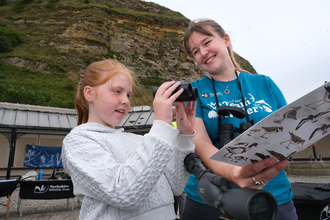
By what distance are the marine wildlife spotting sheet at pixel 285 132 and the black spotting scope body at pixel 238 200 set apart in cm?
9

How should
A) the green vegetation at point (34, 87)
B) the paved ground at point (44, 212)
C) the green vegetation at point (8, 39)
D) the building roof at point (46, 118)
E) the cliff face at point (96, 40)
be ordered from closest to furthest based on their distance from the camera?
the paved ground at point (44, 212) → the building roof at point (46, 118) → the green vegetation at point (34, 87) → the green vegetation at point (8, 39) → the cliff face at point (96, 40)

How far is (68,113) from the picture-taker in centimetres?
1052

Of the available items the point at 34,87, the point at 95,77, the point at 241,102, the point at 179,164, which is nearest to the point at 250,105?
the point at 241,102

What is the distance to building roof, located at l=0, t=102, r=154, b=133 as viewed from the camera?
27.0ft

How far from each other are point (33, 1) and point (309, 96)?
156 ft

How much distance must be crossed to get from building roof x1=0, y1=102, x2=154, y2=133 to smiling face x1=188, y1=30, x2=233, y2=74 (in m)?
7.33

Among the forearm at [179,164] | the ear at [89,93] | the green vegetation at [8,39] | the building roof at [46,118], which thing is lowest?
the green vegetation at [8,39]

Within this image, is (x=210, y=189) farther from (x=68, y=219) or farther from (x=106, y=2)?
(x=106, y=2)

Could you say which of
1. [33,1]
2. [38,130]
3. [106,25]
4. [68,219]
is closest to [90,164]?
[68,219]

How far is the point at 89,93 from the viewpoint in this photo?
1.07m

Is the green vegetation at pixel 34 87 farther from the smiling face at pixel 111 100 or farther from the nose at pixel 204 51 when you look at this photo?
the nose at pixel 204 51

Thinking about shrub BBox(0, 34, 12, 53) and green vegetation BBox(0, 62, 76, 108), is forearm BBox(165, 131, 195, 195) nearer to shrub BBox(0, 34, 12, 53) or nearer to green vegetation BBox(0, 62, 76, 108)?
green vegetation BBox(0, 62, 76, 108)

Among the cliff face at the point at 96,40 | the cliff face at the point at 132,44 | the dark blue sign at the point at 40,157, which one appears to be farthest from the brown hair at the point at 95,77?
the cliff face at the point at 132,44

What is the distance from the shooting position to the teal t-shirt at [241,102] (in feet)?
3.40
